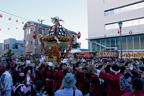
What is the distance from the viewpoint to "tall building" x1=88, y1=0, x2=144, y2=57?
990 inches

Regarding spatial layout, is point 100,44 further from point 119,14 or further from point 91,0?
point 91,0

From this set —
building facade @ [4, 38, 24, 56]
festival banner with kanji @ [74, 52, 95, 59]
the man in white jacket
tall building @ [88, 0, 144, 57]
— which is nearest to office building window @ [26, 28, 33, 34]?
building facade @ [4, 38, 24, 56]

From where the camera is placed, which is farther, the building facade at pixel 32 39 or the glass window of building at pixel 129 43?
the building facade at pixel 32 39

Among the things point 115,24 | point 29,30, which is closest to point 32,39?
point 29,30

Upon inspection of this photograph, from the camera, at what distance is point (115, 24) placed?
28531 millimetres

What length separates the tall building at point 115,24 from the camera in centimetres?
2514

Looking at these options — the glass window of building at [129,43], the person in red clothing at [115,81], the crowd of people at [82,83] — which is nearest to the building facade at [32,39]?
the glass window of building at [129,43]

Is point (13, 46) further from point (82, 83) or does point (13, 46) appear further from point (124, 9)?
point (82, 83)

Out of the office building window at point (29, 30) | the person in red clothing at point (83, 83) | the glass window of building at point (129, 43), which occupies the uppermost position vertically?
the office building window at point (29, 30)

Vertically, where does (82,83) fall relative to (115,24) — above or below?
below

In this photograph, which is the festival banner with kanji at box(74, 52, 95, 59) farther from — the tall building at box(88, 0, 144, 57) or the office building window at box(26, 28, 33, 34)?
the office building window at box(26, 28, 33, 34)

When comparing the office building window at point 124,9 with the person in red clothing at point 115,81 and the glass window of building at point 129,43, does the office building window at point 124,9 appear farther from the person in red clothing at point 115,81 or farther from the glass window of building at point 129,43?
the person in red clothing at point 115,81

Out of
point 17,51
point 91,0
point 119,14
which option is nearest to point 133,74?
point 119,14

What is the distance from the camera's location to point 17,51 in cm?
4259
